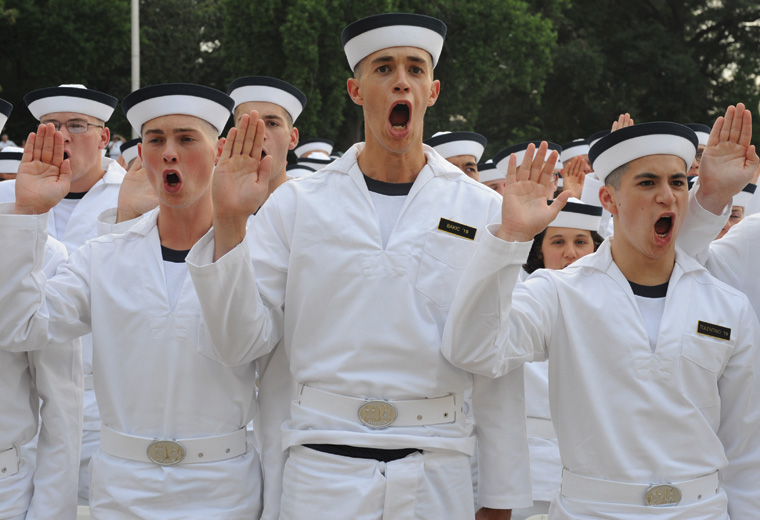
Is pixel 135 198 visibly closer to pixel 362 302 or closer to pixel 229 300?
pixel 229 300

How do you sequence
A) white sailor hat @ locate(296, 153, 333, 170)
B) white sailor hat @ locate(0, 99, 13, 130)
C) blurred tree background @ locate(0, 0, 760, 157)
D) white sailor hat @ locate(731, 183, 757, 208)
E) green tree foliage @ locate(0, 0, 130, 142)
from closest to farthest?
1. white sailor hat @ locate(0, 99, 13, 130)
2. white sailor hat @ locate(731, 183, 757, 208)
3. white sailor hat @ locate(296, 153, 333, 170)
4. blurred tree background @ locate(0, 0, 760, 157)
5. green tree foliage @ locate(0, 0, 130, 142)

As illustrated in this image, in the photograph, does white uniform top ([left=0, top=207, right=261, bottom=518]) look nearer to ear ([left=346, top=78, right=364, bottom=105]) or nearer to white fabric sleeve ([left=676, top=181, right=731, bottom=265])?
ear ([left=346, top=78, right=364, bottom=105])

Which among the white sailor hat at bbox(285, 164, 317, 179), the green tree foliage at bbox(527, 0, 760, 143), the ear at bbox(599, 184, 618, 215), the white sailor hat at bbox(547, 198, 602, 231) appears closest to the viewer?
the ear at bbox(599, 184, 618, 215)

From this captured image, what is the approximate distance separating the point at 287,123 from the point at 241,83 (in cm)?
44

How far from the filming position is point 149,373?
12.8 feet

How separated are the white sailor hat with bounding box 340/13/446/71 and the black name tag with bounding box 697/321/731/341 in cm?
150

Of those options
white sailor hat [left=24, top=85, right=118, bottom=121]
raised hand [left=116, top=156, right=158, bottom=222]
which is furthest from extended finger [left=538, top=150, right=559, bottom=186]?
white sailor hat [left=24, top=85, right=118, bottom=121]

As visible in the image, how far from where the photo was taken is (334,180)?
155 inches

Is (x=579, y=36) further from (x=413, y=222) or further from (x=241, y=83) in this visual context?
(x=413, y=222)

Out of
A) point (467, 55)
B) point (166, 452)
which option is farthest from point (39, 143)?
point (467, 55)

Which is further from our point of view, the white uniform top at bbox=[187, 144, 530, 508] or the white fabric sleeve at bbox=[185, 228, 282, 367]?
the white uniform top at bbox=[187, 144, 530, 508]

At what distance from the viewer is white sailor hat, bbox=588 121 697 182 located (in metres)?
4.07

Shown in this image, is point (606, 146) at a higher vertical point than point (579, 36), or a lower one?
lower

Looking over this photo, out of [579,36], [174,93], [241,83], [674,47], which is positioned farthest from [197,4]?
[174,93]
